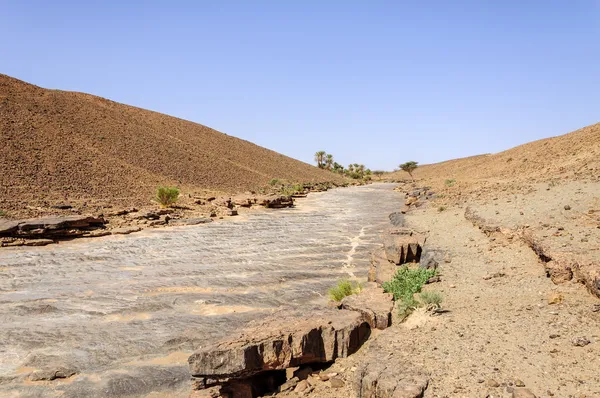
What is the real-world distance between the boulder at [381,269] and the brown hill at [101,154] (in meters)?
20.2

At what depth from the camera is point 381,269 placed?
9961 millimetres

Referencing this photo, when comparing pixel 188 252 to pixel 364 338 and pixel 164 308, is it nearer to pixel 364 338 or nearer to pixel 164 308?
pixel 164 308

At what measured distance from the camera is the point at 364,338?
6.36 m

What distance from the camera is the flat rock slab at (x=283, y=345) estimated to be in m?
5.24

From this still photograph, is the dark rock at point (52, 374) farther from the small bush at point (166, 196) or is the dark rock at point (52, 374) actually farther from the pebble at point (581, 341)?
the small bush at point (166, 196)

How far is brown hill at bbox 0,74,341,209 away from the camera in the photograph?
94.2 ft

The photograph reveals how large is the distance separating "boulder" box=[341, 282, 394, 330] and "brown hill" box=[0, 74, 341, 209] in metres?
21.6

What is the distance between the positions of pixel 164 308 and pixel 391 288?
5201 millimetres

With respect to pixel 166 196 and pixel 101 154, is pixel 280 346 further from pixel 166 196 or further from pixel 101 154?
pixel 101 154

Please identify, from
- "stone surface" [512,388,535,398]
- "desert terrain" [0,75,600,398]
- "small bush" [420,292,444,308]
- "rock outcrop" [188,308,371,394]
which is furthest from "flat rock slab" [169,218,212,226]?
"stone surface" [512,388,535,398]

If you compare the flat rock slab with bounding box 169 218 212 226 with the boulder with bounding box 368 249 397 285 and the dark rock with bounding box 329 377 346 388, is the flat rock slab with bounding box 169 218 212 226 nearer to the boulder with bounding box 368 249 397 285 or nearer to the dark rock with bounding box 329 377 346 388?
the boulder with bounding box 368 249 397 285

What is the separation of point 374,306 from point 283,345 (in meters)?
1.94

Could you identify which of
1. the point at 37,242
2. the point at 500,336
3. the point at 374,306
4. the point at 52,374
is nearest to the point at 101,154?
the point at 37,242

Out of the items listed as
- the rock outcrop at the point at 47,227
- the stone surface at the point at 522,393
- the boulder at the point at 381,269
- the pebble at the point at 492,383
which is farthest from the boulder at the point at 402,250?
the rock outcrop at the point at 47,227
